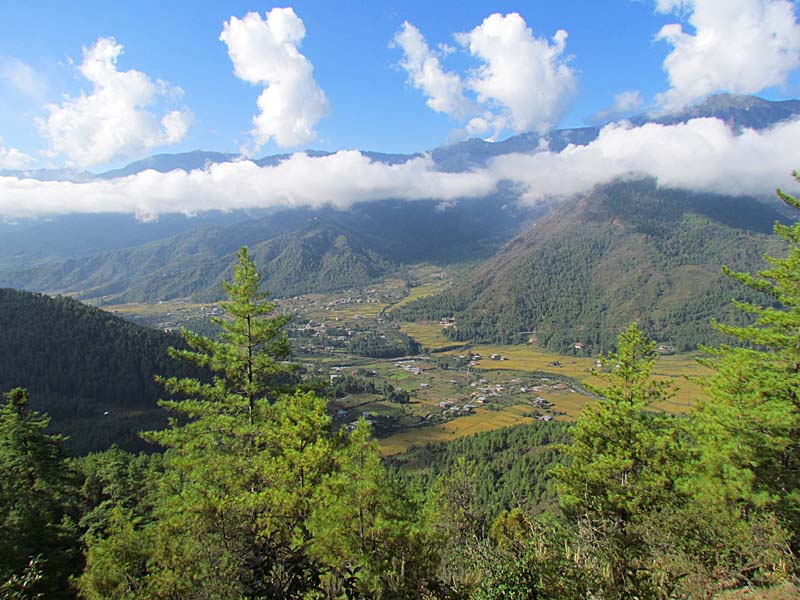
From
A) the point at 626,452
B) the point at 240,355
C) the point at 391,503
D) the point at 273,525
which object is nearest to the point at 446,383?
the point at 626,452

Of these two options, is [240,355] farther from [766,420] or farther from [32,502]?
[766,420]

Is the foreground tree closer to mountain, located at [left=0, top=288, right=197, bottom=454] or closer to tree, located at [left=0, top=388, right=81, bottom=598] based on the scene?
tree, located at [left=0, top=388, right=81, bottom=598]

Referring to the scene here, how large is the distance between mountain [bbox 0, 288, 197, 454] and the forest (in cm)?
7936

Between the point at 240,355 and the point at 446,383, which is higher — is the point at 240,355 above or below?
above

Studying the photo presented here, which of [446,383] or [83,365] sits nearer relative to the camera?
[83,365]

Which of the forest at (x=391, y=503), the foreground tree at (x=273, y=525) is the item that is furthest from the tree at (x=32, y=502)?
the foreground tree at (x=273, y=525)

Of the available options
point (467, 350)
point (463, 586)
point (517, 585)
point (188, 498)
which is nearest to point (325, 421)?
point (188, 498)

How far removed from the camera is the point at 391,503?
1047 centimetres

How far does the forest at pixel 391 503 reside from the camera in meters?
9.02

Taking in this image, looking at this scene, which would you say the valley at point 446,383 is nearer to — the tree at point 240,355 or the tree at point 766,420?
the tree at point 240,355

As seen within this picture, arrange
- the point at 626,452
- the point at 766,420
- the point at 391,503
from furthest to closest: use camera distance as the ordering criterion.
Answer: the point at 626,452, the point at 766,420, the point at 391,503

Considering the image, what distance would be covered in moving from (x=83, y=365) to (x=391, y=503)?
398 feet

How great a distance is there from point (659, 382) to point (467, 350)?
158716 millimetres

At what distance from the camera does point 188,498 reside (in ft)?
37.5
